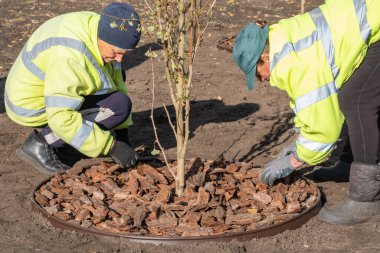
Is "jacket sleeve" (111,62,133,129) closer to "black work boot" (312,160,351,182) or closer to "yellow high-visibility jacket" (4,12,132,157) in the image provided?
"yellow high-visibility jacket" (4,12,132,157)

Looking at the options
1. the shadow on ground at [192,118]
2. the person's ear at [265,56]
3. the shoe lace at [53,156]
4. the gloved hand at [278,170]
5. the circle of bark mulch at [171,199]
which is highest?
the person's ear at [265,56]

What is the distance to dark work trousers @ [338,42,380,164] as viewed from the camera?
447 centimetres

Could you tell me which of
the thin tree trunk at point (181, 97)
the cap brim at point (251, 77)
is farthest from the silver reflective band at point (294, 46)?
the thin tree trunk at point (181, 97)

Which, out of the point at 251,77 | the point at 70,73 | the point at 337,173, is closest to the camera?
the point at 251,77

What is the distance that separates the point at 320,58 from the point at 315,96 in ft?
0.73

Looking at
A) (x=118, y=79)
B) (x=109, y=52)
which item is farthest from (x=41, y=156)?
(x=109, y=52)

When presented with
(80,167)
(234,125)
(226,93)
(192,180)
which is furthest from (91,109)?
(226,93)

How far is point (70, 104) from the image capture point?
→ 4.91 m

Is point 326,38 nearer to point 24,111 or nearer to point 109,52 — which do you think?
point 109,52

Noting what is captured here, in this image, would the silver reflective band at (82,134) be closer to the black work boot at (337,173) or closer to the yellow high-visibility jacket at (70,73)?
the yellow high-visibility jacket at (70,73)

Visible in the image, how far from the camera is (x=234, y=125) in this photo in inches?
264

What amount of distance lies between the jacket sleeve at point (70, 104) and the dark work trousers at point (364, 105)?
1644 millimetres

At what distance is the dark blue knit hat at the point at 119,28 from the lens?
4758 millimetres

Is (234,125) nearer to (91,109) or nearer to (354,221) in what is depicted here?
(91,109)
